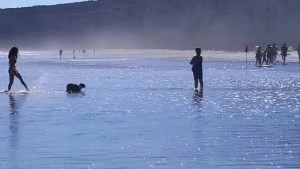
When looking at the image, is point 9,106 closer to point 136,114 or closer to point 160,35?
point 136,114

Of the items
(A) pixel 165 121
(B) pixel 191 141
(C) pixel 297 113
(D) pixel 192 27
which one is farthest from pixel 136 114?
(D) pixel 192 27

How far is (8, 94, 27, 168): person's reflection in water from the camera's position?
11825mm

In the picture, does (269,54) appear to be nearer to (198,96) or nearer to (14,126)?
(198,96)

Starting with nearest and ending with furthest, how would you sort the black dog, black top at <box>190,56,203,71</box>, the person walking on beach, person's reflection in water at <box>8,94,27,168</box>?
person's reflection in water at <box>8,94,27,168</box>, the black dog, black top at <box>190,56,203,71</box>, the person walking on beach

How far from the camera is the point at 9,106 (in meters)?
20.5

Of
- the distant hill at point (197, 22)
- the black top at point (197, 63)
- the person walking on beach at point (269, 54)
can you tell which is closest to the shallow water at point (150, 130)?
the black top at point (197, 63)

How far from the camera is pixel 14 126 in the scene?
1570 cm

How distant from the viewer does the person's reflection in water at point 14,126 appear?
11825 mm

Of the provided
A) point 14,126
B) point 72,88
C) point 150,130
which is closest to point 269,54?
point 72,88

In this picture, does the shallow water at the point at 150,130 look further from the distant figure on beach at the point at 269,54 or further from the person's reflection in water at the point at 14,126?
the distant figure on beach at the point at 269,54

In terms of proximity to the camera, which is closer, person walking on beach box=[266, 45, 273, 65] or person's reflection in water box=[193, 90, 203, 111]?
person's reflection in water box=[193, 90, 203, 111]

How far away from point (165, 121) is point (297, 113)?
11.2ft

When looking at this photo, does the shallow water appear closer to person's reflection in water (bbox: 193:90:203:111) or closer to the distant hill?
person's reflection in water (bbox: 193:90:203:111)

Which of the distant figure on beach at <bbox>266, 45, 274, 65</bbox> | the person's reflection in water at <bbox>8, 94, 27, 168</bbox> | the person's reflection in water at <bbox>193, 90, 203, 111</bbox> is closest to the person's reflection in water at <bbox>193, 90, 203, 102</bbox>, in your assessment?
the person's reflection in water at <bbox>193, 90, 203, 111</bbox>
